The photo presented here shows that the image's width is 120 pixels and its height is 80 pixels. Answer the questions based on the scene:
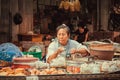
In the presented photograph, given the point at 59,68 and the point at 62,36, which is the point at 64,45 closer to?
the point at 62,36

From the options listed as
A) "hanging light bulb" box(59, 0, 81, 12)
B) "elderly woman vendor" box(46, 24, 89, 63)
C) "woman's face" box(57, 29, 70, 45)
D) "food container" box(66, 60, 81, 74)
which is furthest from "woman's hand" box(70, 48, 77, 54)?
"hanging light bulb" box(59, 0, 81, 12)

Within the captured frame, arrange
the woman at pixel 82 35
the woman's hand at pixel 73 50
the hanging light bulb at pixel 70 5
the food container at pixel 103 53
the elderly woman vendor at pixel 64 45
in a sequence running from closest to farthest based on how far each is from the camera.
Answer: the food container at pixel 103 53
the woman's hand at pixel 73 50
the elderly woman vendor at pixel 64 45
the woman at pixel 82 35
the hanging light bulb at pixel 70 5

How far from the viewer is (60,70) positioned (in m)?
5.15

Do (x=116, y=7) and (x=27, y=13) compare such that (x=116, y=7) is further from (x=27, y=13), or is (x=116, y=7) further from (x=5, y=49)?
(x=5, y=49)

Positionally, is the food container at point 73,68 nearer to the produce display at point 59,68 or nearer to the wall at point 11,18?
the produce display at point 59,68

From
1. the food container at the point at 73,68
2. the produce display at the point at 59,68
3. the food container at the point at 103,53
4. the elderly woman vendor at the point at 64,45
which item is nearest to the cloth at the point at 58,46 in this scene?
the elderly woman vendor at the point at 64,45

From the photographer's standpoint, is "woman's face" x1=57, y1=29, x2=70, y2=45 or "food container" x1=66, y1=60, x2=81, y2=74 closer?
"food container" x1=66, y1=60, x2=81, y2=74

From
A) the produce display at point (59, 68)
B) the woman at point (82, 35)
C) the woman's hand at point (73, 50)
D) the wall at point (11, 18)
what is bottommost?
the produce display at point (59, 68)

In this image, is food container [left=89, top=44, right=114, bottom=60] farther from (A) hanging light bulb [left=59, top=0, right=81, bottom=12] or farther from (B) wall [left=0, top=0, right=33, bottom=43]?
(A) hanging light bulb [left=59, top=0, right=81, bottom=12]

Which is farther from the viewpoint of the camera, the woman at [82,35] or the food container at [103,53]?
the woman at [82,35]

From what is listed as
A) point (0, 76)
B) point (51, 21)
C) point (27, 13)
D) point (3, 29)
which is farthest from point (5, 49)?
point (51, 21)

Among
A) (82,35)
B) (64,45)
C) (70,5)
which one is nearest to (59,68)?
(64,45)

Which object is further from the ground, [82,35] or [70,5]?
[70,5]

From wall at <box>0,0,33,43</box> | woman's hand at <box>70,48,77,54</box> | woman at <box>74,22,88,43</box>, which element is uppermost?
wall at <box>0,0,33,43</box>
